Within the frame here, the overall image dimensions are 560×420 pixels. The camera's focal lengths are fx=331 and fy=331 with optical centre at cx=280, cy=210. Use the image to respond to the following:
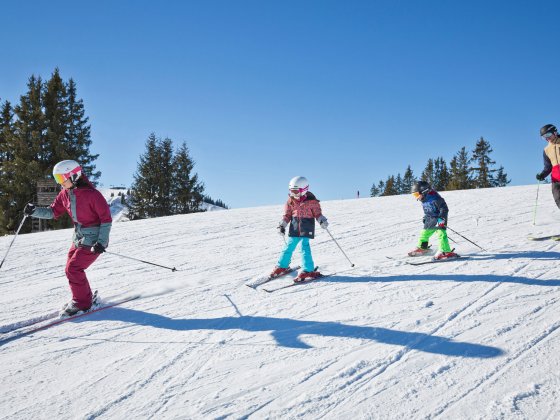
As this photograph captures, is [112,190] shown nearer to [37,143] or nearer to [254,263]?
[37,143]

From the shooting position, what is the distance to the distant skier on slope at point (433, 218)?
19.9ft

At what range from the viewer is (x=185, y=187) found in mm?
34031

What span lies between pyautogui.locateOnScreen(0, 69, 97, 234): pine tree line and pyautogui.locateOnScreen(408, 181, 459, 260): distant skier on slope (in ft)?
75.7

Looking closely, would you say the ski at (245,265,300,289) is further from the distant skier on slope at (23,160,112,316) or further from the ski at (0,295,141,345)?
the distant skier on slope at (23,160,112,316)

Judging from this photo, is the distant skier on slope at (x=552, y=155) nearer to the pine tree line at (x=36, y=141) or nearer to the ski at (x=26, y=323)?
the ski at (x=26, y=323)

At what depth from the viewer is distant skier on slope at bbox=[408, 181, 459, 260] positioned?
608cm

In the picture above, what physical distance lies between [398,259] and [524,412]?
4.30 meters

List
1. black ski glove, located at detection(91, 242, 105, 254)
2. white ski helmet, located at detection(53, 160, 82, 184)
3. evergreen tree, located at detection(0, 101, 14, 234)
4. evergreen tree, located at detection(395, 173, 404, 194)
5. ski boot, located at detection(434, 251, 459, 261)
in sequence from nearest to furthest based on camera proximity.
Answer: black ski glove, located at detection(91, 242, 105, 254) < white ski helmet, located at detection(53, 160, 82, 184) < ski boot, located at detection(434, 251, 459, 261) < evergreen tree, located at detection(0, 101, 14, 234) < evergreen tree, located at detection(395, 173, 404, 194)

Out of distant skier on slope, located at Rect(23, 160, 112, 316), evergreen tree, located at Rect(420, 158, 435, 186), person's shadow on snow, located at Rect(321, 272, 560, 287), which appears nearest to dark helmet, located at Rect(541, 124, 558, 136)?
person's shadow on snow, located at Rect(321, 272, 560, 287)

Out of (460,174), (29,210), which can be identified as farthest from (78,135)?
(460,174)

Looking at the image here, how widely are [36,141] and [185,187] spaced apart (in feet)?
43.7

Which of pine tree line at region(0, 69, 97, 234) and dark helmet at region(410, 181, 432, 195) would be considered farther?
pine tree line at region(0, 69, 97, 234)

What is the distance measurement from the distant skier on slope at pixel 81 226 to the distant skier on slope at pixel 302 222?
273 centimetres

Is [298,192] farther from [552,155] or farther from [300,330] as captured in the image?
[552,155]
